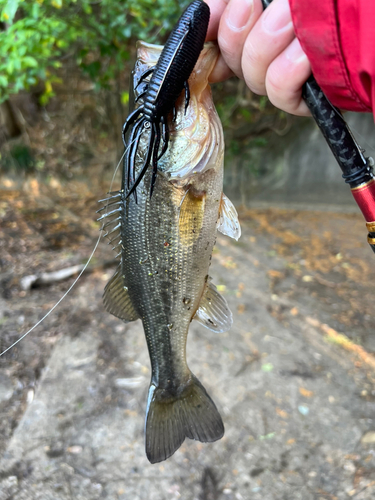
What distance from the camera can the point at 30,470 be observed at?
2475mm

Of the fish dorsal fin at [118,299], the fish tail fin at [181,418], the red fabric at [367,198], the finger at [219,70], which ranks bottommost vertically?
the fish tail fin at [181,418]

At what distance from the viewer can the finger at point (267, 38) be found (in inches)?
38.6

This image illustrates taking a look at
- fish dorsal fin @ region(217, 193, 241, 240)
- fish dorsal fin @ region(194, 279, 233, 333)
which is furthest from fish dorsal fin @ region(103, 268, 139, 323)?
fish dorsal fin @ region(217, 193, 241, 240)

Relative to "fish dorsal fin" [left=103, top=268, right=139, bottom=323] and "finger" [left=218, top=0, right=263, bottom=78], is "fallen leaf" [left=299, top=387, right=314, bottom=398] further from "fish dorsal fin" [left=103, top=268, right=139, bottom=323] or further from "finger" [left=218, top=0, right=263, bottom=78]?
"finger" [left=218, top=0, right=263, bottom=78]

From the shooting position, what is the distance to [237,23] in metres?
1.08

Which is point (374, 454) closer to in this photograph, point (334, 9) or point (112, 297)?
point (112, 297)

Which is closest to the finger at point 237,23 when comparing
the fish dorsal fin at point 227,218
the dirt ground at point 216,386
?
the fish dorsal fin at point 227,218

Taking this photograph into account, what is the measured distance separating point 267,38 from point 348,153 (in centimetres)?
43

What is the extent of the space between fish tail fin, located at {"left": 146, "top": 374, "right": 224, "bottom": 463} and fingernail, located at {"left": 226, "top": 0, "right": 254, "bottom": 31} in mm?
1459

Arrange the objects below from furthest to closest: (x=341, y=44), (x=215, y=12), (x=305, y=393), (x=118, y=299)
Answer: (x=305, y=393) → (x=118, y=299) → (x=215, y=12) → (x=341, y=44)

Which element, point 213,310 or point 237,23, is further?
point 213,310

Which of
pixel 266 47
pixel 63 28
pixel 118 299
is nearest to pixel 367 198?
pixel 266 47

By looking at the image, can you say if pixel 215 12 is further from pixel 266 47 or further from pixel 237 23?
pixel 266 47

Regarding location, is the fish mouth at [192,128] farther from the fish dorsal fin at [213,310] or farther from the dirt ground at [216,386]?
the dirt ground at [216,386]
